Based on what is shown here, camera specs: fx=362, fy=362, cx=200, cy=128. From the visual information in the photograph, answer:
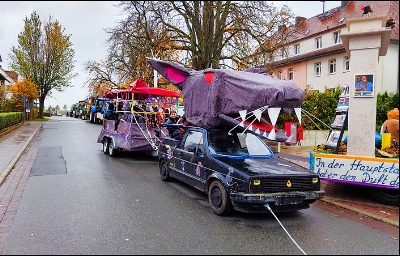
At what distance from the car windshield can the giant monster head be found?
0.51 meters

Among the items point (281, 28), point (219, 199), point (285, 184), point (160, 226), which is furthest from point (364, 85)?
point (281, 28)

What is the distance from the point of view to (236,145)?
293 inches

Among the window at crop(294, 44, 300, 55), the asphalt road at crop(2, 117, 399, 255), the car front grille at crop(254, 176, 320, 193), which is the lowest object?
the asphalt road at crop(2, 117, 399, 255)

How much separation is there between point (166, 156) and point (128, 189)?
4.50ft

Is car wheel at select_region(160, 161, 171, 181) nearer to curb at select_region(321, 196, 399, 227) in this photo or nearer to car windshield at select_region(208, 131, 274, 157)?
car windshield at select_region(208, 131, 274, 157)

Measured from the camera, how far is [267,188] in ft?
19.4

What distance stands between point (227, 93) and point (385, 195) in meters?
3.68

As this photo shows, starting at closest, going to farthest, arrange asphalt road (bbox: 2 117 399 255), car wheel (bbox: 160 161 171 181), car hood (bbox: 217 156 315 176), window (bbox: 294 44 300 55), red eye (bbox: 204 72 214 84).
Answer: asphalt road (bbox: 2 117 399 255)
car hood (bbox: 217 156 315 176)
red eye (bbox: 204 72 214 84)
car wheel (bbox: 160 161 171 181)
window (bbox: 294 44 300 55)

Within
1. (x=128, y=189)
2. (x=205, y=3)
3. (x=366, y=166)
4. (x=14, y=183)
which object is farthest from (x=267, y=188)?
(x=205, y=3)

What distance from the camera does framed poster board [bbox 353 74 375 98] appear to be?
279 inches

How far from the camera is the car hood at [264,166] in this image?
6172mm

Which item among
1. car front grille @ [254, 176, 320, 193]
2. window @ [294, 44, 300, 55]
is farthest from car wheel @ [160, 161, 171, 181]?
window @ [294, 44, 300, 55]

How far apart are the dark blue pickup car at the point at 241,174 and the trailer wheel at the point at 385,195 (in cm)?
135

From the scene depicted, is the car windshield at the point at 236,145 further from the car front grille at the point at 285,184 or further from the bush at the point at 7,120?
the bush at the point at 7,120
